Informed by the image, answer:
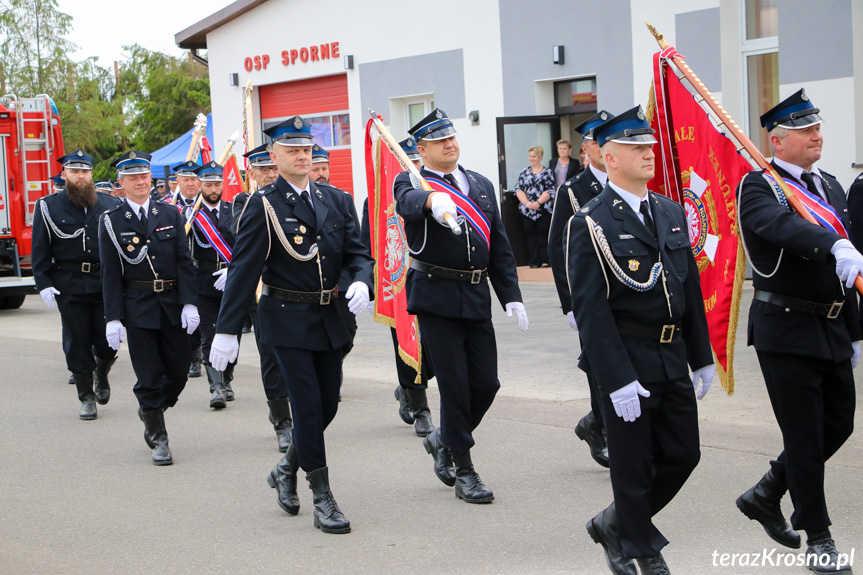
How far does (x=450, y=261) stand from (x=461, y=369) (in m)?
0.60

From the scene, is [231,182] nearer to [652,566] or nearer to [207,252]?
[207,252]

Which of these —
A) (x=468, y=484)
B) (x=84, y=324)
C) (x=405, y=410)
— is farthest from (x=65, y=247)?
(x=468, y=484)

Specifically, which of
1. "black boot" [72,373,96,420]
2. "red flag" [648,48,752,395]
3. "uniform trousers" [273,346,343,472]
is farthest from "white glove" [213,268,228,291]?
"red flag" [648,48,752,395]

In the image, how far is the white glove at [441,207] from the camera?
5594mm

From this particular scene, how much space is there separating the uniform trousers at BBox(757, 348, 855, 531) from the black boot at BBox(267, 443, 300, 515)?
2.58 metres

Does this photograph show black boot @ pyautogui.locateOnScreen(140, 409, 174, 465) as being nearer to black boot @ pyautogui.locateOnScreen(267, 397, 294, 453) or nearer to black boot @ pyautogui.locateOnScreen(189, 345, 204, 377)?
black boot @ pyautogui.locateOnScreen(267, 397, 294, 453)

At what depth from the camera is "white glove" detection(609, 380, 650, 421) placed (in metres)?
4.38

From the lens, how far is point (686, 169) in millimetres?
5980

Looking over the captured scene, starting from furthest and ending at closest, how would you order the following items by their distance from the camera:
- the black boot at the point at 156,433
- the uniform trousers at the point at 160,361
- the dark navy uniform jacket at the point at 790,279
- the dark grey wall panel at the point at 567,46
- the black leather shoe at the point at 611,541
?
the dark grey wall panel at the point at 567,46
the uniform trousers at the point at 160,361
the black boot at the point at 156,433
the dark navy uniform jacket at the point at 790,279
the black leather shoe at the point at 611,541

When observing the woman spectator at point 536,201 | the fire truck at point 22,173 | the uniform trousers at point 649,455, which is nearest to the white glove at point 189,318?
the uniform trousers at point 649,455

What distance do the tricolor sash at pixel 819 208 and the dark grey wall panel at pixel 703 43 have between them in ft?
33.4

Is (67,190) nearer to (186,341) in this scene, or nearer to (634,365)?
(186,341)

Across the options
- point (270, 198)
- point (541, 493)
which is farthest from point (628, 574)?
point (270, 198)

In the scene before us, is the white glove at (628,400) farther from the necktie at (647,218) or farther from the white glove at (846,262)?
the white glove at (846,262)
